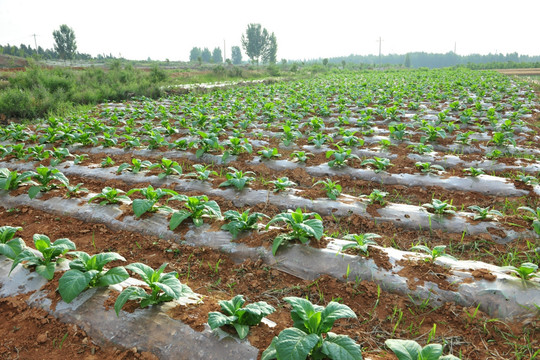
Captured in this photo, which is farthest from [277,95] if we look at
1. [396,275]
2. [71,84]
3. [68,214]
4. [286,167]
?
[396,275]

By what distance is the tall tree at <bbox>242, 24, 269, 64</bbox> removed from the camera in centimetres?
7012

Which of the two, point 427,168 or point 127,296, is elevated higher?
point 427,168

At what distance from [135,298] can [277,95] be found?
47.8 ft

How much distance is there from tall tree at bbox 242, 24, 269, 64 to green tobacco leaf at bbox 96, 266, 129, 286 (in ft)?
238

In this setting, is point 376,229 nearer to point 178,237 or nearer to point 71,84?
point 178,237

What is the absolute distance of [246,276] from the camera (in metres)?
2.91

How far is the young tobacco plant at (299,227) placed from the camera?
282 cm

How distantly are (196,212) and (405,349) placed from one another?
245 centimetres

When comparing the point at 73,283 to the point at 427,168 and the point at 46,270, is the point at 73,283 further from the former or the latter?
the point at 427,168

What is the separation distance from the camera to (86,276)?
7.40 ft

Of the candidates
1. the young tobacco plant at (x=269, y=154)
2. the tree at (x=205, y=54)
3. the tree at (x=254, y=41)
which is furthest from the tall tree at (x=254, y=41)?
the young tobacco plant at (x=269, y=154)

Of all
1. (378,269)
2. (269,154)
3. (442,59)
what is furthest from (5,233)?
(442,59)

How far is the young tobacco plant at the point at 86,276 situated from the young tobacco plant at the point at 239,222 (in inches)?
43.3

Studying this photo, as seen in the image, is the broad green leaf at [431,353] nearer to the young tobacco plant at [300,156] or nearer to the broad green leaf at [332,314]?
the broad green leaf at [332,314]
